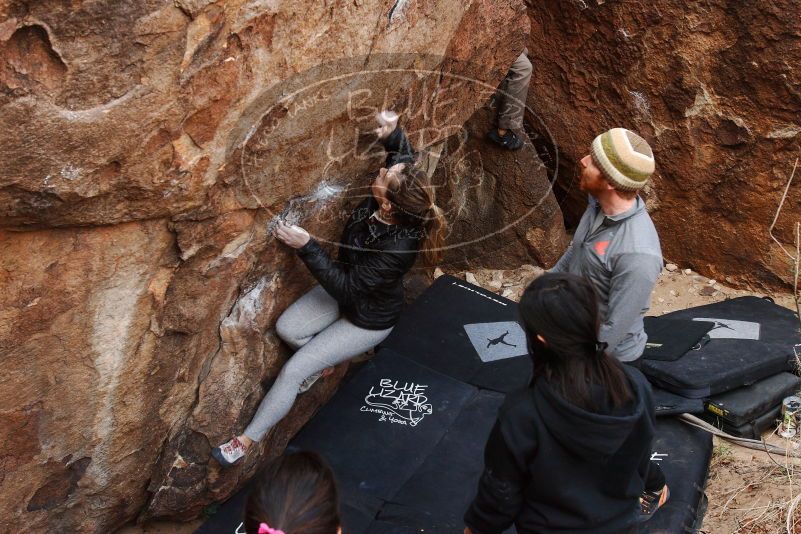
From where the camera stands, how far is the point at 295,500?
1.66m

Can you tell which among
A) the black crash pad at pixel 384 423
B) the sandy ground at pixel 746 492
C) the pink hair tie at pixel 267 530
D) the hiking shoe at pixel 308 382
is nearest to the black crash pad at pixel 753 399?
the sandy ground at pixel 746 492

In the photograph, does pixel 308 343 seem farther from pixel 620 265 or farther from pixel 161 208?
pixel 620 265

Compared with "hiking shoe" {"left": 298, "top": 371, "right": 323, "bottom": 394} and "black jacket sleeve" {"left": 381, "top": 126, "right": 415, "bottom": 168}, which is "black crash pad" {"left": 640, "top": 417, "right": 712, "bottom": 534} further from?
"black jacket sleeve" {"left": 381, "top": 126, "right": 415, "bottom": 168}

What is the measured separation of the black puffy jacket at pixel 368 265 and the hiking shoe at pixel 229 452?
69 centimetres

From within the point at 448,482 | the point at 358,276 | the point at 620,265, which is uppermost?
the point at 358,276

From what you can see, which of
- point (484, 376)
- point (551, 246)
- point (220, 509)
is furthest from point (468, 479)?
point (551, 246)

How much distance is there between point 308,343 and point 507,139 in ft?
7.81

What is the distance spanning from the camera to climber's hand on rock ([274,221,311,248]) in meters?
3.21

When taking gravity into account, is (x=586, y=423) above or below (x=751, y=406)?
above

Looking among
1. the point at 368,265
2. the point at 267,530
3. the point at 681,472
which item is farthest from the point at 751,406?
the point at 267,530

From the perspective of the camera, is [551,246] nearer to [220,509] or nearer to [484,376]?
[484,376]

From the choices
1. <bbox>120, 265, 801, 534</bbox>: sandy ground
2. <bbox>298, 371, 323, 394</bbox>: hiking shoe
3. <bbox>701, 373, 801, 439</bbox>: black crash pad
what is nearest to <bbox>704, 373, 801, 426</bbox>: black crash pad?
<bbox>701, 373, 801, 439</bbox>: black crash pad

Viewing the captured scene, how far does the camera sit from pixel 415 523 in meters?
3.27

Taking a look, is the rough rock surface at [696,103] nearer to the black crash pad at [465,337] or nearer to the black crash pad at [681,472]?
the black crash pad at [465,337]
